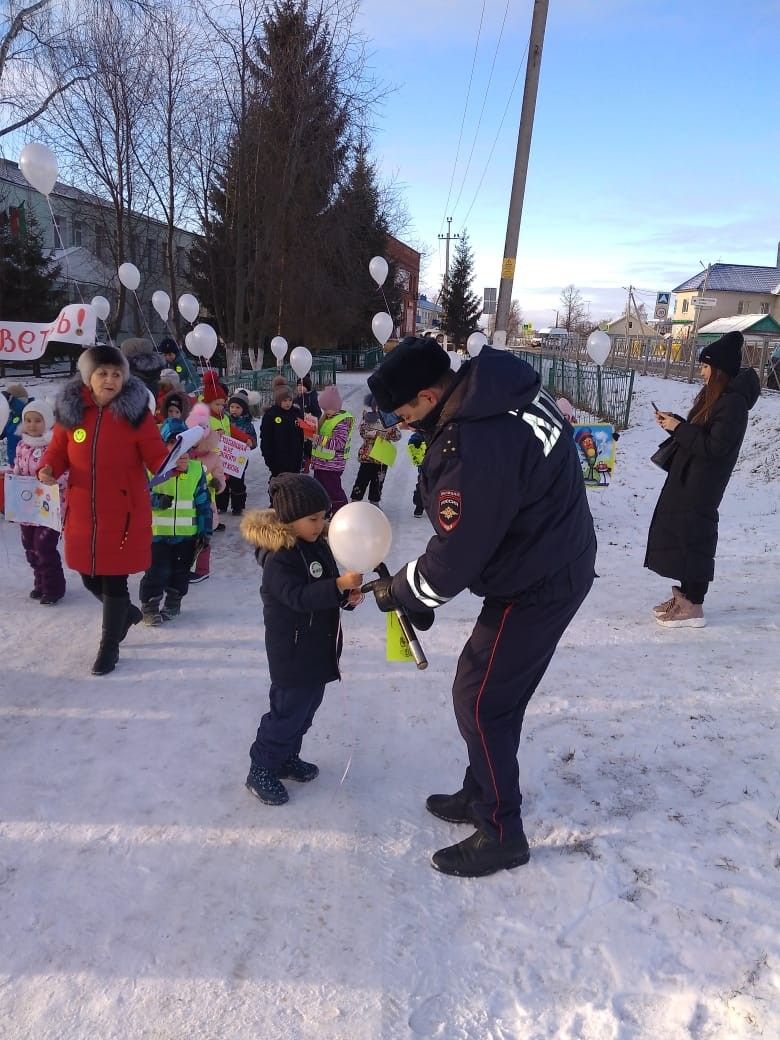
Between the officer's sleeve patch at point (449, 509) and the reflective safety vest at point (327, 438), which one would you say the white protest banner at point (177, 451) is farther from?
the reflective safety vest at point (327, 438)

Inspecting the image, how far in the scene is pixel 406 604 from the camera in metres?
2.58

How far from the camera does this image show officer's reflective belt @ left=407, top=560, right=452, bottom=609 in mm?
2444

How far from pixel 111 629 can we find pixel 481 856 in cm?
268

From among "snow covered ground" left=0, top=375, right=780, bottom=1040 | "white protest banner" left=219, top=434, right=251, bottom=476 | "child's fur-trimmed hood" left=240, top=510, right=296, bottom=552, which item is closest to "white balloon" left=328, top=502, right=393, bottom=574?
"child's fur-trimmed hood" left=240, top=510, right=296, bottom=552

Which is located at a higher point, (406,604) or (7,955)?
(406,604)

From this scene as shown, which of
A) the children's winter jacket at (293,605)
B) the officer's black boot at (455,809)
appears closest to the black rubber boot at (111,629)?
the children's winter jacket at (293,605)

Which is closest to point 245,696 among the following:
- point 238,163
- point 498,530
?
point 498,530

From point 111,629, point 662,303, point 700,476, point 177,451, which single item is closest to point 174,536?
point 177,451

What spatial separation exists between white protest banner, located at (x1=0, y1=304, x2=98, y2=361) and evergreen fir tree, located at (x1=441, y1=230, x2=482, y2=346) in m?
43.4

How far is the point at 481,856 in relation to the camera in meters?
2.73

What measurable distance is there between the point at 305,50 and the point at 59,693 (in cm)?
1989

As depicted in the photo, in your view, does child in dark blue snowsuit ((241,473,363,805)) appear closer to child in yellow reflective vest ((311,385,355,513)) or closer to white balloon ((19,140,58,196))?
child in yellow reflective vest ((311,385,355,513))

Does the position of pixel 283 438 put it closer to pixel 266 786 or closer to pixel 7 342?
pixel 7 342

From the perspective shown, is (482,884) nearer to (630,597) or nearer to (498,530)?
(498,530)
